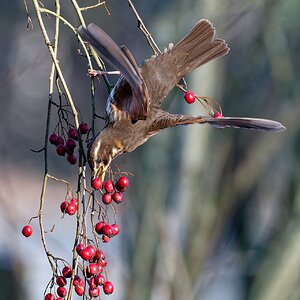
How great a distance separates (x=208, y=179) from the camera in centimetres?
582

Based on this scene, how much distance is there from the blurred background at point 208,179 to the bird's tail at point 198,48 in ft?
6.46

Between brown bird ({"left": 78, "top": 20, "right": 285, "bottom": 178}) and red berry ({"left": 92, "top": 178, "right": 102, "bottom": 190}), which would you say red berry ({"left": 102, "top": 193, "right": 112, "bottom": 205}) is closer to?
red berry ({"left": 92, "top": 178, "right": 102, "bottom": 190})

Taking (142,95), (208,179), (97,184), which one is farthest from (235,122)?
(208,179)

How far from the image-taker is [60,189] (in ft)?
30.2

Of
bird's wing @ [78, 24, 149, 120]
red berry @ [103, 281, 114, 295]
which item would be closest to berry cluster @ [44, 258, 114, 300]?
red berry @ [103, 281, 114, 295]

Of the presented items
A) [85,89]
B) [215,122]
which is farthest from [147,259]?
[215,122]

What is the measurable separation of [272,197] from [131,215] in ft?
4.82

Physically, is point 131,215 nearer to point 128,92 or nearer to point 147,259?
point 147,259

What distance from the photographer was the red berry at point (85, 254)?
2.06 m

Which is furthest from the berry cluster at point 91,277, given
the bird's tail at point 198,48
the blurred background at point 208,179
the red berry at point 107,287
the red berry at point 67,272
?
the blurred background at point 208,179

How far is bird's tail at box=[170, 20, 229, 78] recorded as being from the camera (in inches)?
113

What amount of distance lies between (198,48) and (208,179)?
2.95m

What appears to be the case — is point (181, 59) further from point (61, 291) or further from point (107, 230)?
point (61, 291)

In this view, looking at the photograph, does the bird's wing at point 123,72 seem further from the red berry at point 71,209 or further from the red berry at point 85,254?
the red berry at point 85,254
